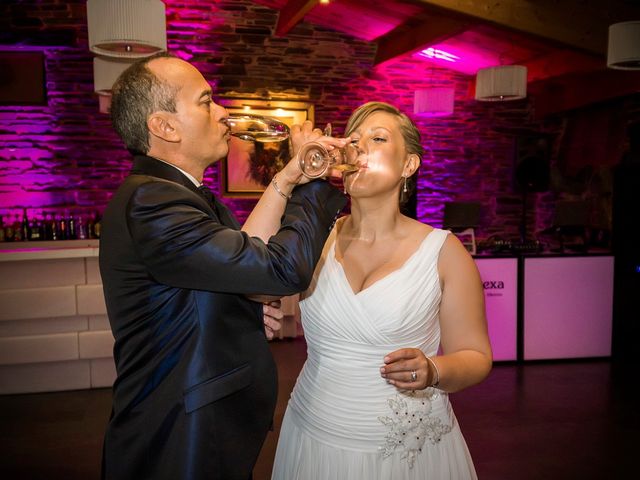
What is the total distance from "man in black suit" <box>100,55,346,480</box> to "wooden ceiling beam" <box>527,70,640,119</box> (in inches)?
232

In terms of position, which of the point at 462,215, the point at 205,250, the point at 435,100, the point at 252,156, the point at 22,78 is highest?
the point at 22,78

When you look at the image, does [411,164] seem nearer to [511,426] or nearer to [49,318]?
[511,426]

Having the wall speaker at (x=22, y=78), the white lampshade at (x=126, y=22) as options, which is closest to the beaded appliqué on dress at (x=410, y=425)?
the white lampshade at (x=126, y=22)

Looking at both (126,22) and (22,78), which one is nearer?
(126,22)

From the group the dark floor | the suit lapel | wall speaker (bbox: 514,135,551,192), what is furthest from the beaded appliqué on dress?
wall speaker (bbox: 514,135,551,192)

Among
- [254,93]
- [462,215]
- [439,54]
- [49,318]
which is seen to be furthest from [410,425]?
[439,54]

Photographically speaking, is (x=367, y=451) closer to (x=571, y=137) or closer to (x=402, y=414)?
(x=402, y=414)

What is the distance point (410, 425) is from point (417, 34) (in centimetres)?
571

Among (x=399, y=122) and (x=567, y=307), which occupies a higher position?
(x=399, y=122)

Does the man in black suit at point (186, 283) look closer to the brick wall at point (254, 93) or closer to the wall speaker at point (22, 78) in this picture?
the brick wall at point (254, 93)

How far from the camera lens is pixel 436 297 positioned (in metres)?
1.66

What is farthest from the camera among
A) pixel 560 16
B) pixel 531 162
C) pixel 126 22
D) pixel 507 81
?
pixel 531 162

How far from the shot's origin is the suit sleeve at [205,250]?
1.21 metres

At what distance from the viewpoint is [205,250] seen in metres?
1.21
